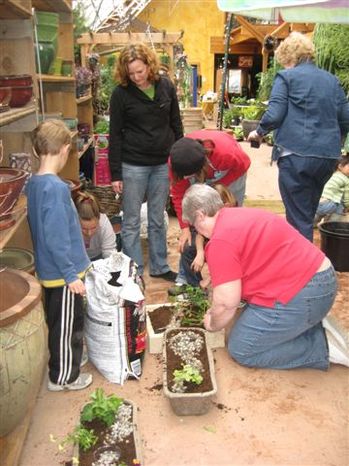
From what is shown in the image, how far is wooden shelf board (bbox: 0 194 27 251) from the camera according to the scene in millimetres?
2030

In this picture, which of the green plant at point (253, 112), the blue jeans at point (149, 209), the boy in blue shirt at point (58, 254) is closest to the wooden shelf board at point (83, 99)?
the blue jeans at point (149, 209)

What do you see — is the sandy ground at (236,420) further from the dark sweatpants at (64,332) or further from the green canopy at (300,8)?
the green canopy at (300,8)

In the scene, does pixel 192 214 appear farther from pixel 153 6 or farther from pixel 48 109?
pixel 153 6

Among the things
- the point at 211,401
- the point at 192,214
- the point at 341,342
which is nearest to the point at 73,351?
the point at 211,401

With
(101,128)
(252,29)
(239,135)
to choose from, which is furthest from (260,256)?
(252,29)

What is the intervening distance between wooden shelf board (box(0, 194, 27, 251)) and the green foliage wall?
175 inches

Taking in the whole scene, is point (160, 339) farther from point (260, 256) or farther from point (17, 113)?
point (17, 113)

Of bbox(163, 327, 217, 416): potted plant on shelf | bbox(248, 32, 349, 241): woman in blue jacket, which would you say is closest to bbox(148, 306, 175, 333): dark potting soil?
bbox(163, 327, 217, 416): potted plant on shelf

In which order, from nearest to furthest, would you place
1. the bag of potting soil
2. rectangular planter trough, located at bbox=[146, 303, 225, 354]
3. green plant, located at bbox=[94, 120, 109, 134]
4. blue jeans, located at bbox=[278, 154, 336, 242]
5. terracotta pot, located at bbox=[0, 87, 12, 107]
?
terracotta pot, located at bbox=[0, 87, 12, 107]
the bag of potting soil
rectangular planter trough, located at bbox=[146, 303, 225, 354]
blue jeans, located at bbox=[278, 154, 336, 242]
green plant, located at bbox=[94, 120, 109, 134]

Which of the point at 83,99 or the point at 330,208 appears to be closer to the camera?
the point at 330,208

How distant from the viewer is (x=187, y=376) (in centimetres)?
237

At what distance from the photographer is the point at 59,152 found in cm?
232

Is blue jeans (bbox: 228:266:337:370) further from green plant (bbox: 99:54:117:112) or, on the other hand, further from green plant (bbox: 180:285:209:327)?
green plant (bbox: 99:54:117:112)

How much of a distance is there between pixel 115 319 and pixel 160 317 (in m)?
0.58
